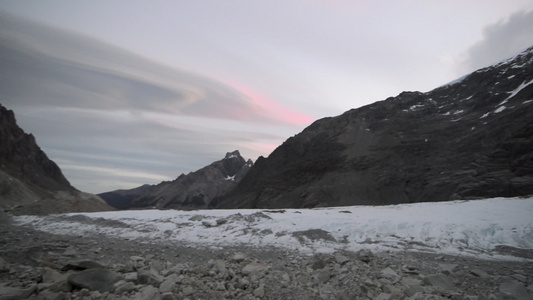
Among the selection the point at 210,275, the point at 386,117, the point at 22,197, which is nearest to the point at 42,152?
the point at 22,197

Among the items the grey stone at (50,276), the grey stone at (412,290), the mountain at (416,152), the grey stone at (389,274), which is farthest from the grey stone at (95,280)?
the mountain at (416,152)

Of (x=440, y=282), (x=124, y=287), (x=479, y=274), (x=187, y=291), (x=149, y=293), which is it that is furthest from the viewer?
(x=479, y=274)

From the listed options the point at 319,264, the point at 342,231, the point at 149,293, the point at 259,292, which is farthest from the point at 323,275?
the point at 342,231

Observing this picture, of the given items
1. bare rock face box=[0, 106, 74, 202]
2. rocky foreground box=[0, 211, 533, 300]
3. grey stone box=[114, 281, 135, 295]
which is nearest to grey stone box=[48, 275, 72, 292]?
rocky foreground box=[0, 211, 533, 300]

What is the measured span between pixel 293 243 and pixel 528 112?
94.2 m

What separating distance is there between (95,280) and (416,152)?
10363 cm

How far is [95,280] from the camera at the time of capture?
6.05 m

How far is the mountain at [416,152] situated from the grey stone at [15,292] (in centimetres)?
7329

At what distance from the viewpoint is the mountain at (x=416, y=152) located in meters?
66.7

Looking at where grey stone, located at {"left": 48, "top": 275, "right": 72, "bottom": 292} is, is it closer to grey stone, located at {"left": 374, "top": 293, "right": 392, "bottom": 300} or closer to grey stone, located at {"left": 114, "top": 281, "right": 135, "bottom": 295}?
grey stone, located at {"left": 114, "top": 281, "right": 135, "bottom": 295}

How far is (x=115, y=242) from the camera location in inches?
554

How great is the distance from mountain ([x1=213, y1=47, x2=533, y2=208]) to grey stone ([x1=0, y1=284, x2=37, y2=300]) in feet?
240

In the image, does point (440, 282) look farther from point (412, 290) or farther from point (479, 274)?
point (479, 274)

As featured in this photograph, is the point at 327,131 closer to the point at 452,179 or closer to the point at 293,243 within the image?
the point at 452,179
